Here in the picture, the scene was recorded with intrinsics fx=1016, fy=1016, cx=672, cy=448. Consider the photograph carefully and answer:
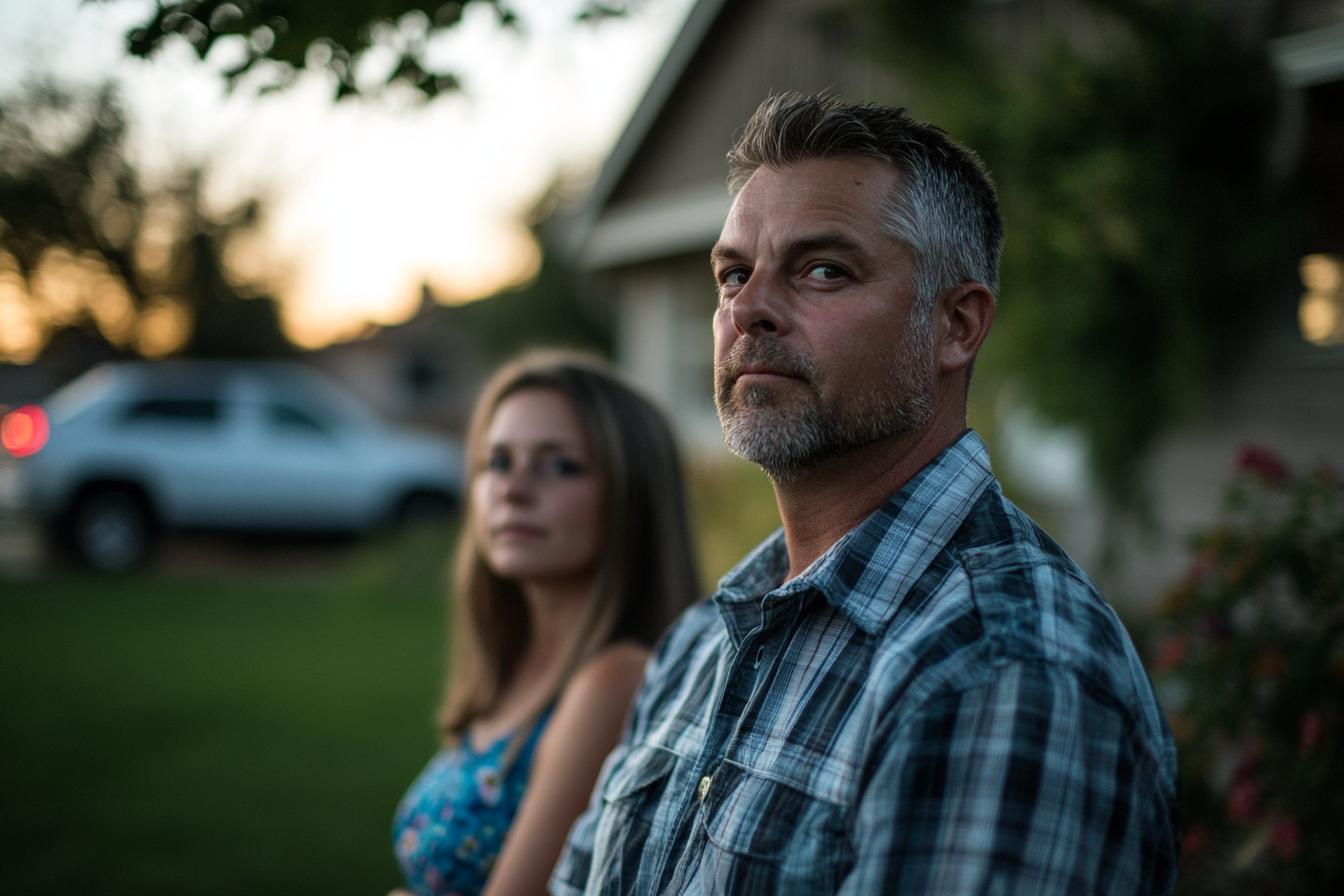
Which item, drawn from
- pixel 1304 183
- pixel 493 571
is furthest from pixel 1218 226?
pixel 493 571

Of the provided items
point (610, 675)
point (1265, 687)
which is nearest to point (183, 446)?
point (610, 675)

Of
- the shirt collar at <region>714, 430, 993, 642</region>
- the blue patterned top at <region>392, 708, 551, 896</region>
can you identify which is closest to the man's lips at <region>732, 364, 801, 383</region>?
the shirt collar at <region>714, 430, 993, 642</region>

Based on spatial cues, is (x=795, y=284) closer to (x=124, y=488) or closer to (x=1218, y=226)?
(x=1218, y=226)

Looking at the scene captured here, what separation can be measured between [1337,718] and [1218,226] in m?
3.15

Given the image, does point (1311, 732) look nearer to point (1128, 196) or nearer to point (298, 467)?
point (1128, 196)

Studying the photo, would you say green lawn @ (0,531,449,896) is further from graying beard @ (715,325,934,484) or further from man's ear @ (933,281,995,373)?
man's ear @ (933,281,995,373)

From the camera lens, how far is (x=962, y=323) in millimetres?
1618

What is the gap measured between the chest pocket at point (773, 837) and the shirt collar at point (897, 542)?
9.9 inches

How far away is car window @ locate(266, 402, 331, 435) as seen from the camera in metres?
13.3

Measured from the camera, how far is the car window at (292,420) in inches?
525

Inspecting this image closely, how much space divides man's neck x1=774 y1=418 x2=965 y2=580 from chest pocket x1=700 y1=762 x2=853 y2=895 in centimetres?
41

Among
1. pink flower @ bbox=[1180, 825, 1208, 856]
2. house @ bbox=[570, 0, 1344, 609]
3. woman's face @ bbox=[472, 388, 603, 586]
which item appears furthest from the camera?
house @ bbox=[570, 0, 1344, 609]

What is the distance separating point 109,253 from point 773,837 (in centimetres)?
2171

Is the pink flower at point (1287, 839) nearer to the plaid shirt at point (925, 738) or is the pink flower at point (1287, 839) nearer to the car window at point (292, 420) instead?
the plaid shirt at point (925, 738)
